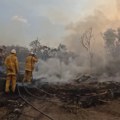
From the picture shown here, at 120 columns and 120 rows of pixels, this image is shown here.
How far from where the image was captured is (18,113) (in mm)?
9609

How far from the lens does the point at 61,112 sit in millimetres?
9719

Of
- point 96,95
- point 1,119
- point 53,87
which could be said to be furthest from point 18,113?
point 53,87

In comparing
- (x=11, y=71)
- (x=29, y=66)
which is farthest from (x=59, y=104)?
(x=29, y=66)

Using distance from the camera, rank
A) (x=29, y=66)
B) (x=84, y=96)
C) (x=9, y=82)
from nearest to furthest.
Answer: (x=84, y=96) → (x=9, y=82) → (x=29, y=66)

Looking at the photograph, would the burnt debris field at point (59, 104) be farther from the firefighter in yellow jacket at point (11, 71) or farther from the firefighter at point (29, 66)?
the firefighter at point (29, 66)

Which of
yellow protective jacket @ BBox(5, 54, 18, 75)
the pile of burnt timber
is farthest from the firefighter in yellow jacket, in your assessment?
the pile of burnt timber

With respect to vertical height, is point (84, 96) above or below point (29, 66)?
below

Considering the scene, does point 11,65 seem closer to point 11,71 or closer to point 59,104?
point 11,71

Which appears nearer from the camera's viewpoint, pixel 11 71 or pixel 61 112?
pixel 61 112

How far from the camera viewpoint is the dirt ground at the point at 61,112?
9172mm

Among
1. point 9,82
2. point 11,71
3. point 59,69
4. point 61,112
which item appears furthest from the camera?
point 59,69

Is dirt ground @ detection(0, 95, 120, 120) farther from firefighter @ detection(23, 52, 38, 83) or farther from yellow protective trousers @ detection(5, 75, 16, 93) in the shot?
firefighter @ detection(23, 52, 38, 83)

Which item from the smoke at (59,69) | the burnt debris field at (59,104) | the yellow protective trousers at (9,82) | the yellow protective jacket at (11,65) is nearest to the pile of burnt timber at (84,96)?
the burnt debris field at (59,104)

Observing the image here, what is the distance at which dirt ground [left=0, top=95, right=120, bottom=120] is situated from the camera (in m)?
9.17
